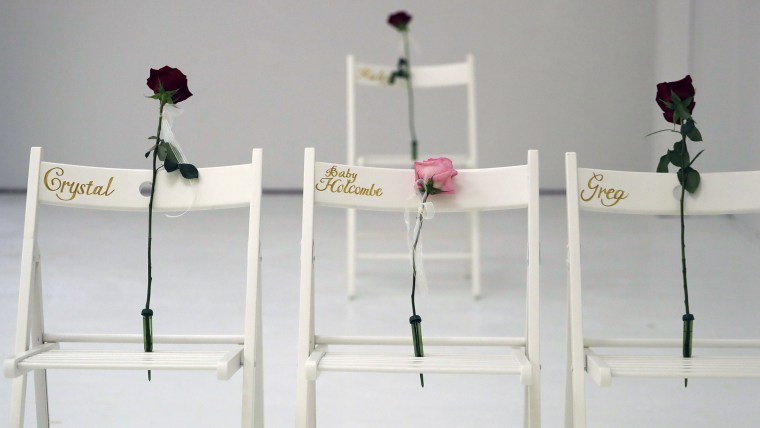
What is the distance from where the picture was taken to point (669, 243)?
643cm

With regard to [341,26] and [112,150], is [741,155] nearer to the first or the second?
[341,26]

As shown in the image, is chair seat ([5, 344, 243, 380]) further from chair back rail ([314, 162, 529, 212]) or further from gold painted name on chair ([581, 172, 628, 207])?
gold painted name on chair ([581, 172, 628, 207])

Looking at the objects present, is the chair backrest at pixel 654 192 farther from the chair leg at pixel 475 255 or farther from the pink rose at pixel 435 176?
the chair leg at pixel 475 255

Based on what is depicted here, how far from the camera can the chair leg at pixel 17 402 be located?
2307 mm

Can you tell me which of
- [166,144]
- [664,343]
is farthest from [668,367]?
[166,144]

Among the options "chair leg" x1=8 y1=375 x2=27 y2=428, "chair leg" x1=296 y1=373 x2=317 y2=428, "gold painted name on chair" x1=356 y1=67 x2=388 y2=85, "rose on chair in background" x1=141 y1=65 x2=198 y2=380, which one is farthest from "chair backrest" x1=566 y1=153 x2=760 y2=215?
"gold painted name on chair" x1=356 y1=67 x2=388 y2=85

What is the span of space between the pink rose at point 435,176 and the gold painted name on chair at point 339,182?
14cm

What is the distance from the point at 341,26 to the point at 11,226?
3550mm

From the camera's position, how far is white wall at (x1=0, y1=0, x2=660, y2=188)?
8953 mm

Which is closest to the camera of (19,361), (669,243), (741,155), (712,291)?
(19,361)

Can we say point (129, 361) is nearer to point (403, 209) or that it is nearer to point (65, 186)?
point (65, 186)

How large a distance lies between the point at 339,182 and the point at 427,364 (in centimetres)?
50

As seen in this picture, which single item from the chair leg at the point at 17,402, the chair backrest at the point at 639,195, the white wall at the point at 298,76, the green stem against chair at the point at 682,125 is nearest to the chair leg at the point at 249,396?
the chair leg at the point at 17,402

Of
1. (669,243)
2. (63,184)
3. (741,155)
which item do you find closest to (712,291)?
(669,243)
